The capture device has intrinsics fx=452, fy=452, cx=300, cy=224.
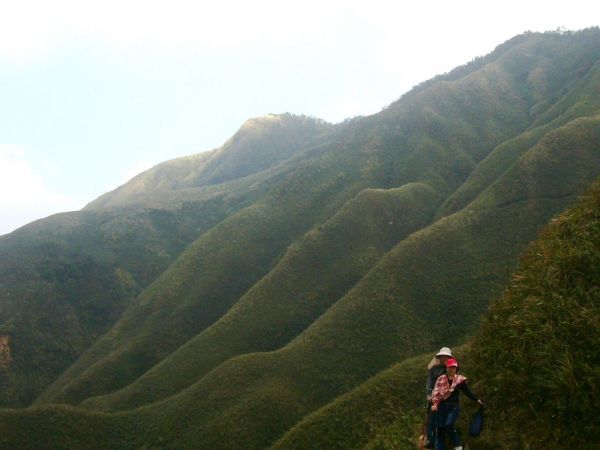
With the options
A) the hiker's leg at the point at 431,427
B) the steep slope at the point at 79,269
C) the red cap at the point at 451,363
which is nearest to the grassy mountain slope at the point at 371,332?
the hiker's leg at the point at 431,427

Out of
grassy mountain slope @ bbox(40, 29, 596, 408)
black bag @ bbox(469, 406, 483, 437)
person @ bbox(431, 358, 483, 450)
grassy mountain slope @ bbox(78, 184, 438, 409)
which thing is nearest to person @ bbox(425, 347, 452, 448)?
person @ bbox(431, 358, 483, 450)

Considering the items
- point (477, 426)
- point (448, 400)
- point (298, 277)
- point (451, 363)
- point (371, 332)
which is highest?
point (451, 363)

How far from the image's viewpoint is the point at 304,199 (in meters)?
103

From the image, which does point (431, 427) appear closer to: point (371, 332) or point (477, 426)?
point (477, 426)

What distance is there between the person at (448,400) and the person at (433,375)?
0.62 ft

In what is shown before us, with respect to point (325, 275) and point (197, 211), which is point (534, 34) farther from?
point (325, 275)

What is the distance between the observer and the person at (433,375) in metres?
15.4

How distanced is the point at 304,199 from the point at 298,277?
35673mm

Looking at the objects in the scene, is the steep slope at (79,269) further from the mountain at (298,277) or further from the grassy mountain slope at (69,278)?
the mountain at (298,277)

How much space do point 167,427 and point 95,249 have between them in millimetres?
74493

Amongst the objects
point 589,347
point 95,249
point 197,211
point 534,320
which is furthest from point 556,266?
point 197,211

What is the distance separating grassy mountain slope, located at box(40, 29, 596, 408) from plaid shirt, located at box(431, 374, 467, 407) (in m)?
58.3

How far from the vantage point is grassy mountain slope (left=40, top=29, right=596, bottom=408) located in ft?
234

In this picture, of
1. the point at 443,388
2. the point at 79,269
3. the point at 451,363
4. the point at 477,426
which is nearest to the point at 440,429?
the point at 443,388
